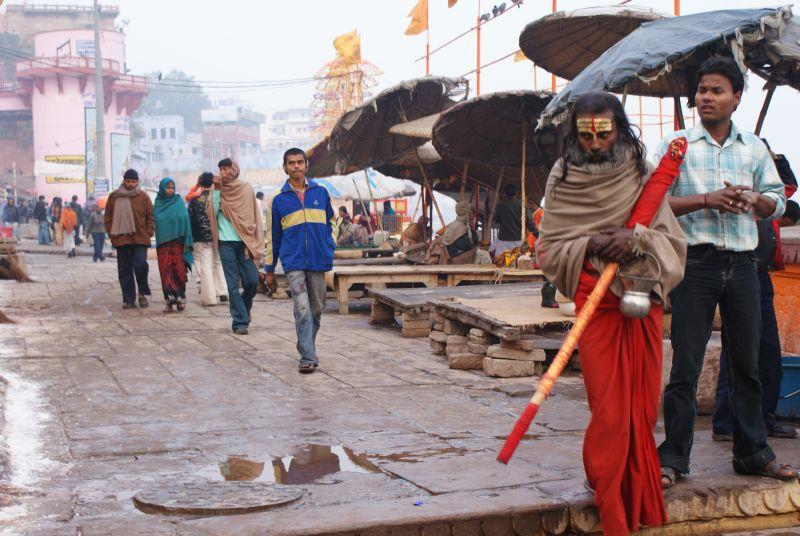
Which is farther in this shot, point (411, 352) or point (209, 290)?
point (209, 290)

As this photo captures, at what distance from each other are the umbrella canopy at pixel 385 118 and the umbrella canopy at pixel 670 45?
28.4 feet

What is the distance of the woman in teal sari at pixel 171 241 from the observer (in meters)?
12.1

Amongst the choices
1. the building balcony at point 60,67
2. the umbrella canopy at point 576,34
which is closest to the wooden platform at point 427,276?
the umbrella canopy at point 576,34

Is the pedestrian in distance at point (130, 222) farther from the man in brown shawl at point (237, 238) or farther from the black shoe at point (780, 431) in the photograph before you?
the black shoe at point (780, 431)

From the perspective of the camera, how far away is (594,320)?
384 cm

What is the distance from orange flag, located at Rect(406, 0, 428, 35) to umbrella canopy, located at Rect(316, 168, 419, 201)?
3.81 m

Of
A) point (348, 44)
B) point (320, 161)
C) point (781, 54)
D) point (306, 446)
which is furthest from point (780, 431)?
point (348, 44)

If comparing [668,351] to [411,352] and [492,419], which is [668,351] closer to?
[492,419]

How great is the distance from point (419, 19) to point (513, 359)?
54.6 feet

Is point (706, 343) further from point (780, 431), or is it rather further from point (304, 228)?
point (304, 228)

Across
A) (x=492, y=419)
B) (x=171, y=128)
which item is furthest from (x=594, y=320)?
(x=171, y=128)

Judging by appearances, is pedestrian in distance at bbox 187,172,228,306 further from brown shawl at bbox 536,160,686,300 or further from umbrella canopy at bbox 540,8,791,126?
brown shawl at bbox 536,160,686,300

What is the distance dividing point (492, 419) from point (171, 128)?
11411 centimetres

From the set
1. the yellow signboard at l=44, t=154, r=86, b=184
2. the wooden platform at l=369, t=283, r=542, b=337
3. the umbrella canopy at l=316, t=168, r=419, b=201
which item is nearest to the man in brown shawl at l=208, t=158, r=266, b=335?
the wooden platform at l=369, t=283, r=542, b=337
